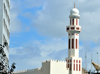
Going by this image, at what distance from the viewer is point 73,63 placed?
8275 cm

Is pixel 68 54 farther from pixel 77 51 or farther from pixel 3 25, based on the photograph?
pixel 3 25

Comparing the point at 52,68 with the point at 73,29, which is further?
the point at 73,29

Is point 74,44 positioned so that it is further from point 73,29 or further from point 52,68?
point 52,68

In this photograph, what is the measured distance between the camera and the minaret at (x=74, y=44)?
272 feet

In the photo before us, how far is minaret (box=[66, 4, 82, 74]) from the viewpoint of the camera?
82.8 m

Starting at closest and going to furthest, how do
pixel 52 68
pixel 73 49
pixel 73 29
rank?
1. pixel 52 68
2. pixel 73 29
3. pixel 73 49

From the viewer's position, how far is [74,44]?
83500 millimetres

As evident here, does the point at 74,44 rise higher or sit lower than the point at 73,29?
lower

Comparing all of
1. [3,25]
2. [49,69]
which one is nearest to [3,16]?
[3,25]

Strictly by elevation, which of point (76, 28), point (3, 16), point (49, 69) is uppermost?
point (76, 28)

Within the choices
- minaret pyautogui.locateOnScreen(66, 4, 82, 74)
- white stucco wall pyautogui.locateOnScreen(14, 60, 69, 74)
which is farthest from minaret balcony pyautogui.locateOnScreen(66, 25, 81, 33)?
white stucco wall pyautogui.locateOnScreen(14, 60, 69, 74)

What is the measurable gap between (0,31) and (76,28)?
31627 millimetres

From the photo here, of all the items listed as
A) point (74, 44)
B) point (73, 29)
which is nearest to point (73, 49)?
point (74, 44)

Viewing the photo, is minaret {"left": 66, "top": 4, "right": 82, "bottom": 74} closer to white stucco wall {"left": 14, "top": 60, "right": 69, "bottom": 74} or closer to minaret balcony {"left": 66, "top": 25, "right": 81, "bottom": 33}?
minaret balcony {"left": 66, "top": 25, "right": 81, "bottom": 33}
